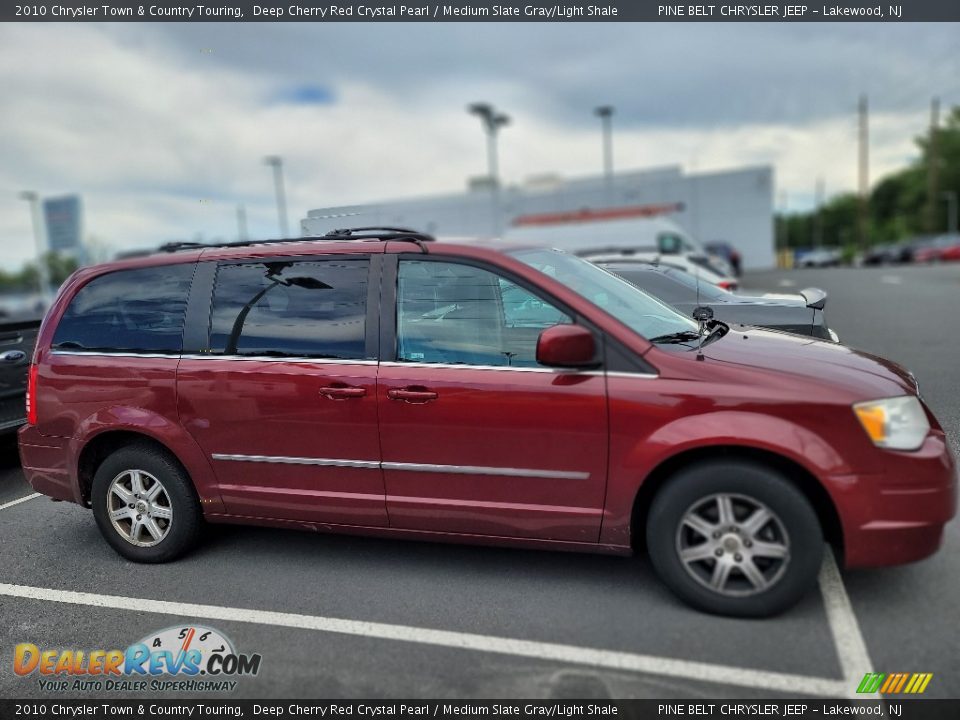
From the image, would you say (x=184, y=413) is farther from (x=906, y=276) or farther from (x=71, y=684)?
(x=906, y=276)

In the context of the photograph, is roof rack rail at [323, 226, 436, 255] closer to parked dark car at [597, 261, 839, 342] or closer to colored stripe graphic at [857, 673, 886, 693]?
colored stripe graphic at [857, 673, 886, 693]

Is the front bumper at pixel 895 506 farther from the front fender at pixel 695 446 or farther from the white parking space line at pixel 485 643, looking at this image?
the white parking space line at pixel 485 643

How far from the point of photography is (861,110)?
60.4m

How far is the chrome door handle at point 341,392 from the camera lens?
3719 millimetres

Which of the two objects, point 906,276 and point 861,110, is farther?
point 861,110

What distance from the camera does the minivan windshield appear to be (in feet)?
12.3

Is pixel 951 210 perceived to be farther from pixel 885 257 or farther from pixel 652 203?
pixel 652 203

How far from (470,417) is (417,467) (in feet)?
1.31

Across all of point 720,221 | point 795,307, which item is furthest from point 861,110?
point 795,307

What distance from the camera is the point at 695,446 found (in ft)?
10.6

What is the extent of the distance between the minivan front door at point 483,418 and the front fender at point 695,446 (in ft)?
0.23

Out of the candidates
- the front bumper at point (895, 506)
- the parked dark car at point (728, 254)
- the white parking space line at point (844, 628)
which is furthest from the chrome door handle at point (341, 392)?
the parked dark car at point (728, 254)

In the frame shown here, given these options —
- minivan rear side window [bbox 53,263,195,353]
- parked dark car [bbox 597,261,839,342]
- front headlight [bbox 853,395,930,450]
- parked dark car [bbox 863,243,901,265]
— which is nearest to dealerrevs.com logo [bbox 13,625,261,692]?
minivan rear side window [bbox 53,263,195,353]

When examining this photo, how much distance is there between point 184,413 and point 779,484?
3078 millimetres
